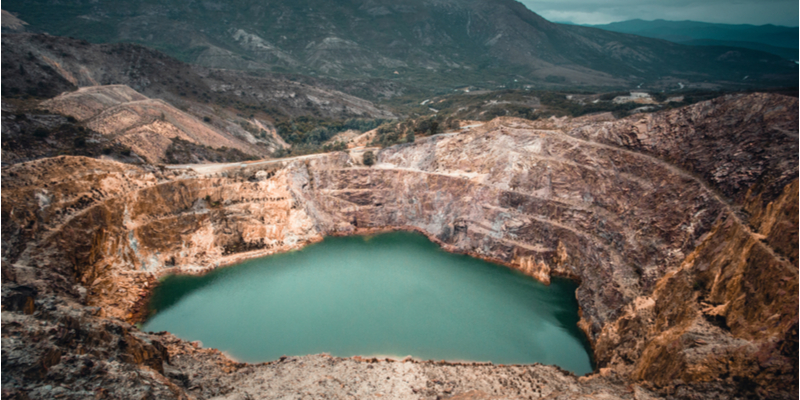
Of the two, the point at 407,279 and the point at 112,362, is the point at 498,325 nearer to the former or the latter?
the point at 407,279

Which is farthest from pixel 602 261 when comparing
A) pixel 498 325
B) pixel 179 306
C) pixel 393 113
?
pixel 393 113

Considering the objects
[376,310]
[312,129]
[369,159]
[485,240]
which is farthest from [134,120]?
[485,240]

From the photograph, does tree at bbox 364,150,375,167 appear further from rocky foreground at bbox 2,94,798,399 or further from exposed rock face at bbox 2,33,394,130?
exposed rock face at bbox 2,33,394,130

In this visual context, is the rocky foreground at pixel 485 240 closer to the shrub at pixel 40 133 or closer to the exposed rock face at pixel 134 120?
the exposed rock face at pixel 134 120

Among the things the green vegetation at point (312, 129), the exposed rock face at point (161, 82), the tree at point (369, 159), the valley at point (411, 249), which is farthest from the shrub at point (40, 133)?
the green vegetation at point (312, 129)

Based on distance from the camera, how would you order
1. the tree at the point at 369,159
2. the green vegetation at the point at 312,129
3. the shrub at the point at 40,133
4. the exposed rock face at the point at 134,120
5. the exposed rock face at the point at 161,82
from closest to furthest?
the shrub at the point at 40,133
the exposed rock face at the point at 134,120
the tree at the point at 369,159
the exposed rock face at the point at 161,82
the green vegetation at the point at 312,129

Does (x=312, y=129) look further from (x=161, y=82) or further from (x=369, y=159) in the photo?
(x=369, y=159)

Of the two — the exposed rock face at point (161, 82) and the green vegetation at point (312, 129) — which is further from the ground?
the exposed rock face at point (161, 82)
